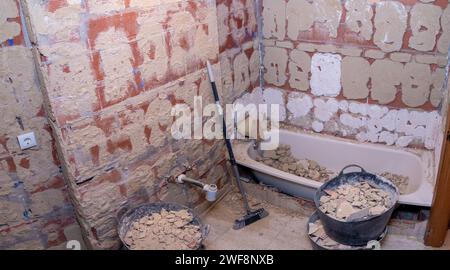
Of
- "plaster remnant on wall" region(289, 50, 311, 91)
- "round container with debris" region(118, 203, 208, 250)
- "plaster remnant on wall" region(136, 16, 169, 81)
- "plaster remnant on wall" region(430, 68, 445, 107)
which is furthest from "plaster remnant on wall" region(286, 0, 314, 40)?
"round container with debris" region(118, 203, 208, 250)

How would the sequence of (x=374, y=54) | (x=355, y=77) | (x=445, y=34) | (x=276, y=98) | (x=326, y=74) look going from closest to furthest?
(x=445, y=34) < (x=374, y=54) < (x=355, y=77) < (x=326, y=74) < (x=276, y=98)

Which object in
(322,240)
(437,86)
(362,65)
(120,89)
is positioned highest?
(120,89)

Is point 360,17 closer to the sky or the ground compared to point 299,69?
closer to the sky

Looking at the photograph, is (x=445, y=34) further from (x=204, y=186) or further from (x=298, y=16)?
(x=204, y=186)

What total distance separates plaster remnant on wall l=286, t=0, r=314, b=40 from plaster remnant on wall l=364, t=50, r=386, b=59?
54 cm

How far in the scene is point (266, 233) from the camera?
2.74 meters

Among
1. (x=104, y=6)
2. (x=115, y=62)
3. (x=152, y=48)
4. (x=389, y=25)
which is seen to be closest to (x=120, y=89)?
(x=115, y=62)

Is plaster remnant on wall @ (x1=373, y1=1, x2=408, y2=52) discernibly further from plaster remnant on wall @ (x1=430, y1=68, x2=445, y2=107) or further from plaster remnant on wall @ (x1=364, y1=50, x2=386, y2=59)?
plaster remnant on wall @ (x1=430, y1=68, x2=445, y2=107)

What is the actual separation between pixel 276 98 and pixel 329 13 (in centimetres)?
95

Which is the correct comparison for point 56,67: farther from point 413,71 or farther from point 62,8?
point 413,71

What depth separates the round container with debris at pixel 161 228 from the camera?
214 cm

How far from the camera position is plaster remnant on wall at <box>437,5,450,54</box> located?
2.53 metres
